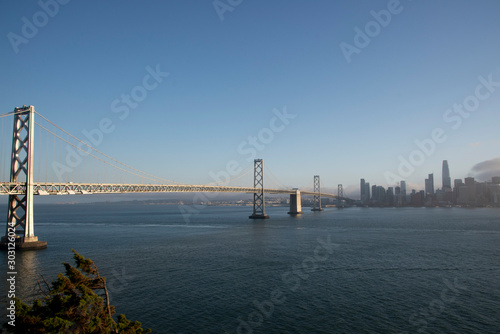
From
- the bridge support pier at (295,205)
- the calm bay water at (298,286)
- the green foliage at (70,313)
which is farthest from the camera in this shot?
the bridge support pier at (295,205)

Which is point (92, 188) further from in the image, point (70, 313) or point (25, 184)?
point (70, 313)

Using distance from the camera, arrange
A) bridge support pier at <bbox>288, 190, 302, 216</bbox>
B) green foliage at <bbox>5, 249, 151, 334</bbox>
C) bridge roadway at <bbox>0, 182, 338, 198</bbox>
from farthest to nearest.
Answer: bridge support pier at <bbox>288, 190, 302, 216</bbox> → bridge roadway at <bbox>0, 182, 338, 198</bbox> → green foliage at <bbox>5, 249, 151, 334</bbox>

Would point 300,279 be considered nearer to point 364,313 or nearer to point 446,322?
point 364,313

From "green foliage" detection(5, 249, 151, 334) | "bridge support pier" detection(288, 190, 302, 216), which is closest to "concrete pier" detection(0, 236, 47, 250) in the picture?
"green foliage" detection(5, 249, 151, 334)

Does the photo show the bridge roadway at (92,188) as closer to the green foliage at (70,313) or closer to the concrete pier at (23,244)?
the concrete pier at (23,244)

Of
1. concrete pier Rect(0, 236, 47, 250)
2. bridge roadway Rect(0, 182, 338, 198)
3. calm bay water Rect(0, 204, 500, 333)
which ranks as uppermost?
bridge roadway Rect(0, 182, 338, 198)

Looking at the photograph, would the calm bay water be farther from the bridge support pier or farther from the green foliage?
the bridge support pier

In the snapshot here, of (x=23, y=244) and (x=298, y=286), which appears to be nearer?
(x=298, y=286)

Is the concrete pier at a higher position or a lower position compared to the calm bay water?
higher

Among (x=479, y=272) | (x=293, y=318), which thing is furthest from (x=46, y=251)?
(x=479, y=272)

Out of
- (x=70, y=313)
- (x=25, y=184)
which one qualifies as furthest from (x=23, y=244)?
(x=70, y=313)

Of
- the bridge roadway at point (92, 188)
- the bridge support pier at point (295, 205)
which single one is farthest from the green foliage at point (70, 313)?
the bridge support pier at point (295, 205)
